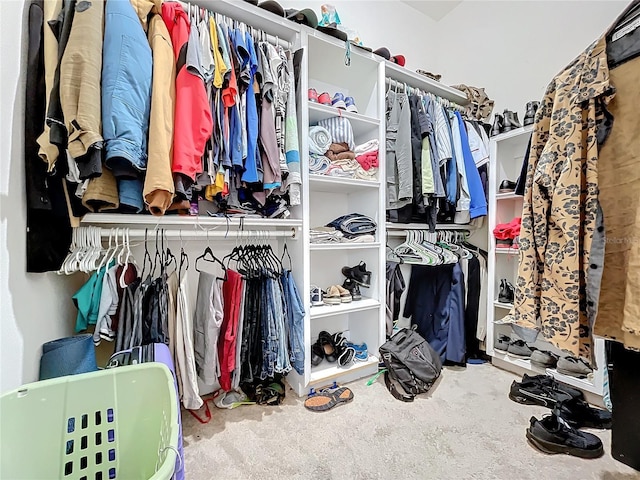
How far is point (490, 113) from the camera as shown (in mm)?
2422

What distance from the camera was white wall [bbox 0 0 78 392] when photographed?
73 cm

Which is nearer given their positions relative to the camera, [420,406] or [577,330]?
[577,330]

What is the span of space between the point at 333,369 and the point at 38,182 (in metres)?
1.71

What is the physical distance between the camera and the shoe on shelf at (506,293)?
2.00m

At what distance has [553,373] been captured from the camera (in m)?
1.73

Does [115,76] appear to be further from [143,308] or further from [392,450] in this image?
[392,450]

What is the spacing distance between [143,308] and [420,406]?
Result: 5.15 feet

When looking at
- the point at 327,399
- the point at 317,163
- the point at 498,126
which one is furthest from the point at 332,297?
the point at 498,126

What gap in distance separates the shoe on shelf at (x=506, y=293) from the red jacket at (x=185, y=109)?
2.22 m

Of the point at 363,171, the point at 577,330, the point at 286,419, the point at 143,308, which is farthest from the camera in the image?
the point at 363,171

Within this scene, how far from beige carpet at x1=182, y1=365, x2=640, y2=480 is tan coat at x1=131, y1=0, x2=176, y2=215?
1137mm

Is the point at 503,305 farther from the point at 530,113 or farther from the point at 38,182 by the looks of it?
the point at 38,182

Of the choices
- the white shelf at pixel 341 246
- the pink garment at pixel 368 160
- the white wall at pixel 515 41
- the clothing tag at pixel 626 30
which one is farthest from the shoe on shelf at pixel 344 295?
the white wall at pixel 515 41

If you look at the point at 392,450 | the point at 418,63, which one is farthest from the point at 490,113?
the point at 392,450
